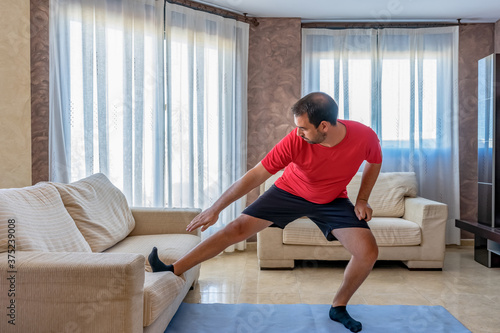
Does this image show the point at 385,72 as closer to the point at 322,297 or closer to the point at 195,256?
the point at 322,297

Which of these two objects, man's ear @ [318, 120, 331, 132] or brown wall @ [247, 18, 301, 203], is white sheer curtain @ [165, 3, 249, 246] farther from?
man's ear @ [318, 120, 331, 132]

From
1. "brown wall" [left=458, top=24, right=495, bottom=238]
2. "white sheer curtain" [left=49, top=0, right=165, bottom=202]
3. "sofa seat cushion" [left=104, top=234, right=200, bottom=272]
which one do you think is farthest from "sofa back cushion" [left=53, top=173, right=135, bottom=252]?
"brown wall" [left=458, top=24, right=495, bottom=238]

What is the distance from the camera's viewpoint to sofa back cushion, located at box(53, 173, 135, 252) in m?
2.36

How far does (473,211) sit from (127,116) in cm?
356

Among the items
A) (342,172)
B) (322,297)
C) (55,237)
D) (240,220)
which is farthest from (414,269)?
(55,237)

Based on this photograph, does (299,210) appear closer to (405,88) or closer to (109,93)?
(109,93)

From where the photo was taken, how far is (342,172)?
7.39 feet

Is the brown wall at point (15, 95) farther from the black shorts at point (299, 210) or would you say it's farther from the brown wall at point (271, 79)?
the brown wall at point (271, 79)

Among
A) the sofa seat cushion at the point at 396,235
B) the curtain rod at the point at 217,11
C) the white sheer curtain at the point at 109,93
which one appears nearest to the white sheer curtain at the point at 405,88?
the curtain rod at the point at 217,11

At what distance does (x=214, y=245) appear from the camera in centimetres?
218

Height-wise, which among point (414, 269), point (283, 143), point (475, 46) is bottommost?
point (414, 269)

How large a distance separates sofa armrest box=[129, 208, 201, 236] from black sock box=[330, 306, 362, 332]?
109cm

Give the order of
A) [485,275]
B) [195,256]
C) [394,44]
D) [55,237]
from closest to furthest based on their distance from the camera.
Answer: [55,237]
[195,256]
[485,275]
[394,44]

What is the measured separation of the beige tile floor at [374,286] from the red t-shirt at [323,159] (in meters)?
0.84
